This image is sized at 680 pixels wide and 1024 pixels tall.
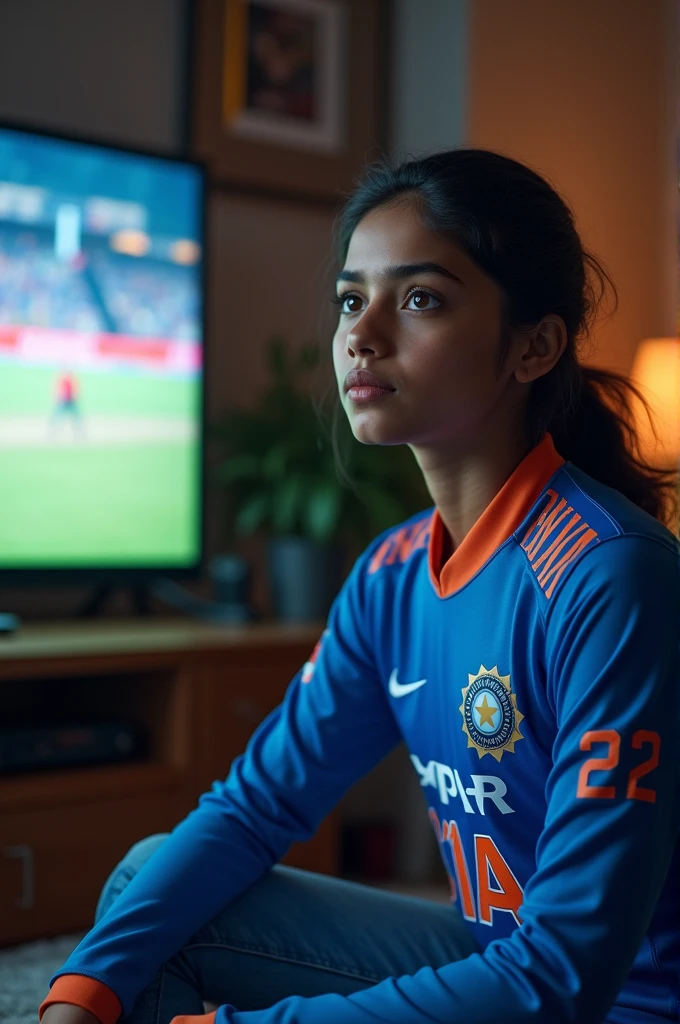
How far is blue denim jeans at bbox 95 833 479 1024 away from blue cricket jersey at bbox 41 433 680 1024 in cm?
3

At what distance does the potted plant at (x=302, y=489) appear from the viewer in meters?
2.44

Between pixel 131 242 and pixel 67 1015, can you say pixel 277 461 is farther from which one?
pixel 67 1015

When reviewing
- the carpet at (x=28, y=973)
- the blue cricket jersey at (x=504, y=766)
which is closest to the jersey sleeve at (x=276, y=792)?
the blue cricket jersey at (x=504, y=766)

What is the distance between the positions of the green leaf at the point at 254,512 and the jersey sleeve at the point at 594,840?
165 cm

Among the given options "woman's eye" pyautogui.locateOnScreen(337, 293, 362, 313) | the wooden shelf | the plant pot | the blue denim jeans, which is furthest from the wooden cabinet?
"woman's eye" pyautogui.locateOnScreen(337, 293, 362, 313)

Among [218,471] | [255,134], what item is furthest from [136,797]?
[255,134]

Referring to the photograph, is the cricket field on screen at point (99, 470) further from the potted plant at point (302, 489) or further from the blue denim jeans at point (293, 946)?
the blue denim jeans at point (293, 946)

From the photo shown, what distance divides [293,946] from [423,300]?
0.69m

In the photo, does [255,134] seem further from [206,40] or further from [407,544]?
[407,544]

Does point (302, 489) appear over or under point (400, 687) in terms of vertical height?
over

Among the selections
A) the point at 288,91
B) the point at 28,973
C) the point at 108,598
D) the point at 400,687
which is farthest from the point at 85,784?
the point at 288,91

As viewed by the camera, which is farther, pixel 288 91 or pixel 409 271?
pixel 288 91

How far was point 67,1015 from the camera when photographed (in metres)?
0.97

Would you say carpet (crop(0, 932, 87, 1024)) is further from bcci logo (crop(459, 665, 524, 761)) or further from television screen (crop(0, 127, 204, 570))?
television screen (crop(0, 127, 204, 570))
